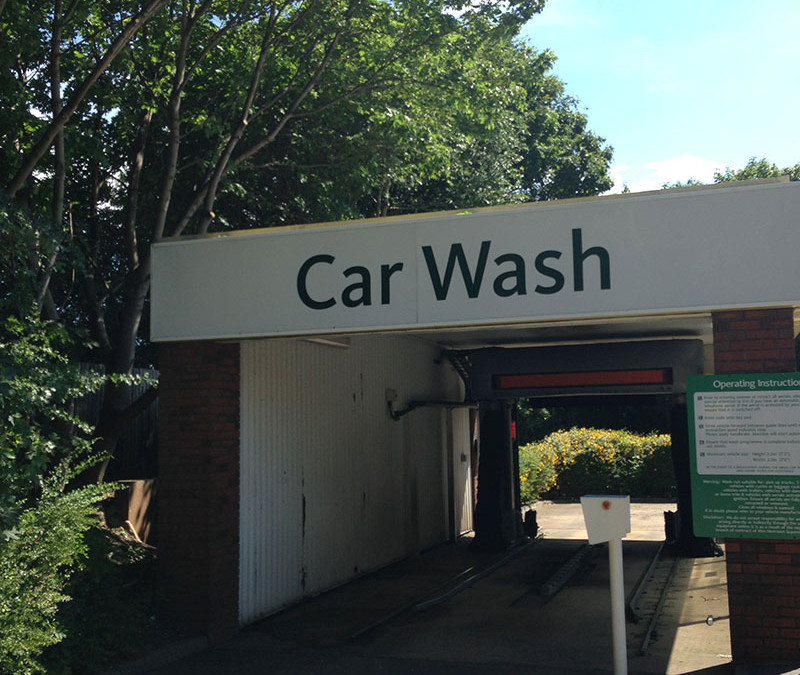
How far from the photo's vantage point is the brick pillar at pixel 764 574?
767 centimetres

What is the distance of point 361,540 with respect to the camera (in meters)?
13.9

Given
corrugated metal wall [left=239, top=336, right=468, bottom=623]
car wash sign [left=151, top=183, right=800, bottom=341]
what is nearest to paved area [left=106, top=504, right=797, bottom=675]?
corrugated metal wall [left=239, top=336, right=468, bottom=623]

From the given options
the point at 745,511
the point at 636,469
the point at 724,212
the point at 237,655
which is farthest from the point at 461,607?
the point at 636,469

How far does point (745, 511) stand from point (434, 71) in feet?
27.0

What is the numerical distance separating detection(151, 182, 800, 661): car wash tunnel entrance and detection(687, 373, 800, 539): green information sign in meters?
0.07

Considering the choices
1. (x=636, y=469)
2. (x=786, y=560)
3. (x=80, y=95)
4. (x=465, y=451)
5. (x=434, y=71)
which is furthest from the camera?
(x=636, y=469)

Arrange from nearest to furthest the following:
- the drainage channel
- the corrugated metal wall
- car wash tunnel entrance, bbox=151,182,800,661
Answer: car wash tunnel entrance, bbox=151,182,800,661
the drainage channel
the corrugated metal wall

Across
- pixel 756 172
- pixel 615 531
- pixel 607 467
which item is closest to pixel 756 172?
pixel 756 172

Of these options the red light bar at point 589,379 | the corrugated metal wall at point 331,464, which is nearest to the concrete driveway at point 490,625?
the corrugated metal wall at point 331,464

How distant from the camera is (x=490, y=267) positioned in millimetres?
8633

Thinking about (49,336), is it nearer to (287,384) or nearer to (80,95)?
(80,95)

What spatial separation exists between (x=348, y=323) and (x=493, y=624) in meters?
4.07

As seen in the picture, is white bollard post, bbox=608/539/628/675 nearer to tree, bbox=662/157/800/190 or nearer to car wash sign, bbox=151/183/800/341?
car wash sign, bbox=151/183/800/341

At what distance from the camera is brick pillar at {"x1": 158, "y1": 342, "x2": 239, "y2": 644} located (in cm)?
941
